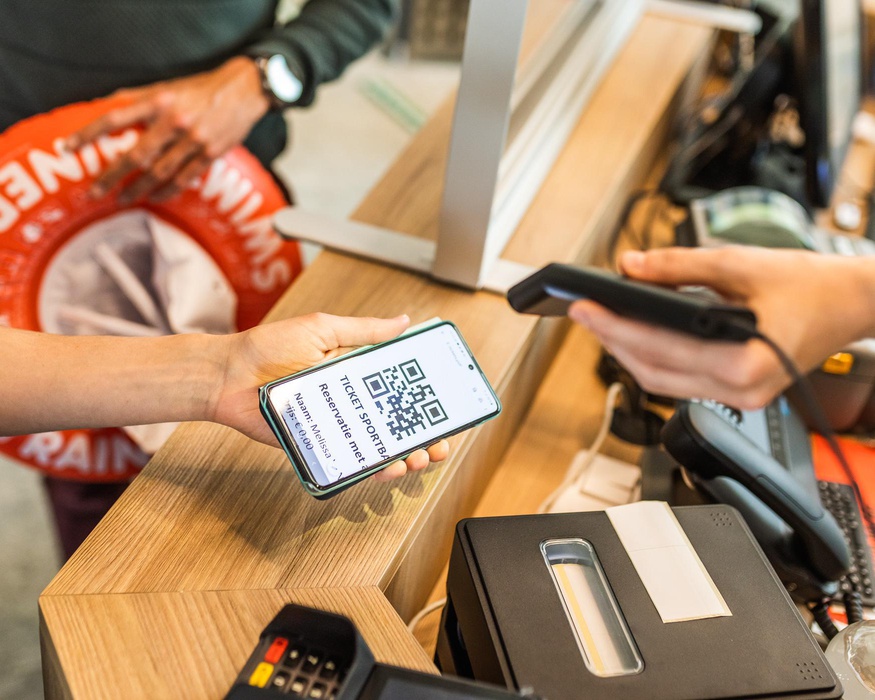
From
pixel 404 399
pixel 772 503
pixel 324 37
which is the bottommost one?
pixel 772 503

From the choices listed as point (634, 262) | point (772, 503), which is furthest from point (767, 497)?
point (634, 262)

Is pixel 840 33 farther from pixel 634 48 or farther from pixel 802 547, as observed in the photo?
pixel 802 547

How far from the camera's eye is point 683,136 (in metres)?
1.48

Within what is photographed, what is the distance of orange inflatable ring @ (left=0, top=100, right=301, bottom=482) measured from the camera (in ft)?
2.93

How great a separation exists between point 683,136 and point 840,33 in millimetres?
336

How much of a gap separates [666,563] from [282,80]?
2.78 feet

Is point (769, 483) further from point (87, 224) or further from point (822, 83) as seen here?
point (87, 224)

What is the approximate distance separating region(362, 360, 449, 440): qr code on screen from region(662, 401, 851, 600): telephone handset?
26cm

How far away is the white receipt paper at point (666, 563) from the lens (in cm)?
56

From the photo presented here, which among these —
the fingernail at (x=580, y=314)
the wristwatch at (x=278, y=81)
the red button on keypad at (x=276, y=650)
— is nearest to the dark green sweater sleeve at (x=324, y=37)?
the wristwatch at (x=278, y=81)

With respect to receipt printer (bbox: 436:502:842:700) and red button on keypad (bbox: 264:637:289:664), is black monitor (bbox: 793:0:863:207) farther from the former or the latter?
red button on keypad (bbox: 264:637:289:664)

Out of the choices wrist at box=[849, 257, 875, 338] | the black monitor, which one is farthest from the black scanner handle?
the black monitor

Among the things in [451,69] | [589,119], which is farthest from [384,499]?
[451,69]

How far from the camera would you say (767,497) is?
0.70 meters
